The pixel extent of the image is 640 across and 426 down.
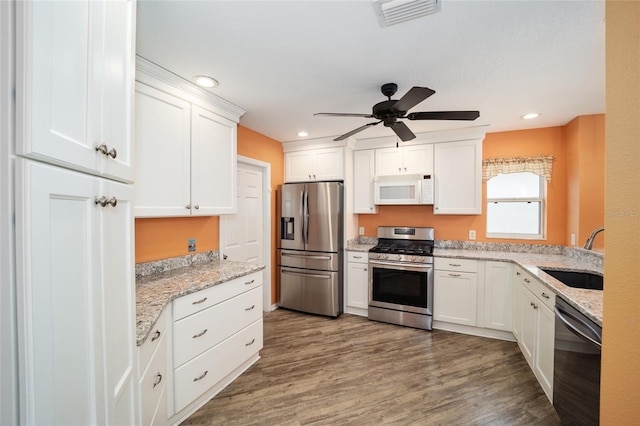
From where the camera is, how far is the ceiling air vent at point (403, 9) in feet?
4.27

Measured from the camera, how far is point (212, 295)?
195 cm

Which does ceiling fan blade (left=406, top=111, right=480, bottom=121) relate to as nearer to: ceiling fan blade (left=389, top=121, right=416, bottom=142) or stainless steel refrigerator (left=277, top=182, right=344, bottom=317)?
ceiling fan blade (left=389, top=121, right=416, bottom=142)

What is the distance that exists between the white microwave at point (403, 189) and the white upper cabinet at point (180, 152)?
2013 millimetres

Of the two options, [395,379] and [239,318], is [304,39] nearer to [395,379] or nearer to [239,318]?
[239,318]

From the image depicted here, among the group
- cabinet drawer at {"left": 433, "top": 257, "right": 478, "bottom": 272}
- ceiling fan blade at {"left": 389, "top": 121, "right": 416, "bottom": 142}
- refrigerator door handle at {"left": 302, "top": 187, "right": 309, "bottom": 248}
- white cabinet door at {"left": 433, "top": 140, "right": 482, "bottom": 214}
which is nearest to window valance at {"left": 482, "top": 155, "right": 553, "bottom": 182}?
white cabinet door at {"left": 433, "top": 140, "right": 482, "bottom": 214}

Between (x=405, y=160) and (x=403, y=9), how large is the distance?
2.45m

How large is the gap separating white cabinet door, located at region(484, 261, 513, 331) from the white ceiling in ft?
5.68

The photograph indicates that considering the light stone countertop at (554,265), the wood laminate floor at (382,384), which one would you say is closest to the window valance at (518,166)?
the light stone countertop at (554,265)

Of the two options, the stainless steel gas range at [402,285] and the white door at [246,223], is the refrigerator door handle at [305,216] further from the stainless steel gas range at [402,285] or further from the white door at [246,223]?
the stainless steel gas range at [402,285]

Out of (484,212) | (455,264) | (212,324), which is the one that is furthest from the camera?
(484,212)

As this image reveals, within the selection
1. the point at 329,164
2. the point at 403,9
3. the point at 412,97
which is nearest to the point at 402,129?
the point at 412,97

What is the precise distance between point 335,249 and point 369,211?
0.76 m

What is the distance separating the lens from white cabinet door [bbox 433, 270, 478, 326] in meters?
3.12

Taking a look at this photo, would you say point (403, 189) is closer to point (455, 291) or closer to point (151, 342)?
point (455, 291)
